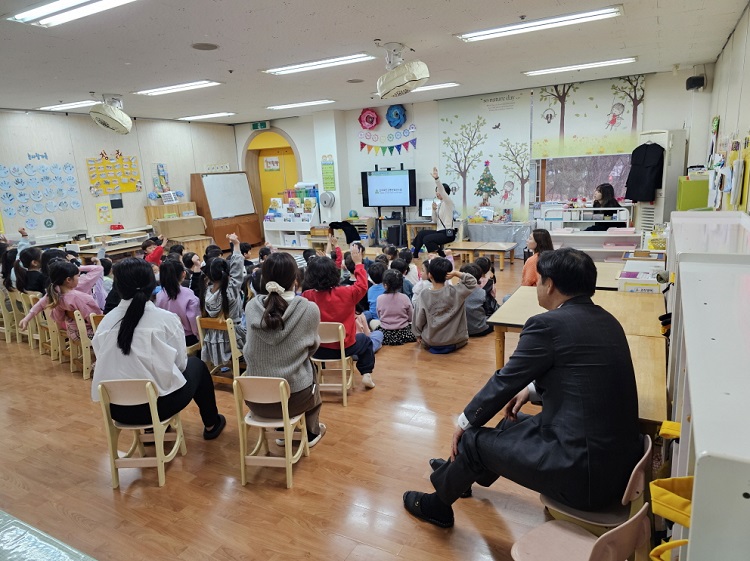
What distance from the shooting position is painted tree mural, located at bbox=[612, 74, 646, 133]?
7.07 metres

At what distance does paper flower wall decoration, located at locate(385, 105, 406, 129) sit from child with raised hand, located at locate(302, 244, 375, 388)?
6290 mm

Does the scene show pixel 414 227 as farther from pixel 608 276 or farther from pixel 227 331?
pixel 227 331

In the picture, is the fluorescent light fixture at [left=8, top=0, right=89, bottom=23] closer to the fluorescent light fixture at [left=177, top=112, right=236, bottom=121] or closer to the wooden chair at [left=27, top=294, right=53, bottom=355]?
the wooden chair at [left=27, top=294, right=53, bottom=355]

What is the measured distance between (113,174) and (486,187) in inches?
263

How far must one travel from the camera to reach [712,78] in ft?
20.8

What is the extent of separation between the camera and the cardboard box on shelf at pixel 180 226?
8.84 meters

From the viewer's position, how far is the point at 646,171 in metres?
6.80

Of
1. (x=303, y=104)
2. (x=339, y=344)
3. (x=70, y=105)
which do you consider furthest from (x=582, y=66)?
(x=70, y=105)

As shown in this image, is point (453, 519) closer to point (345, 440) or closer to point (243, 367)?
point (345, 440)

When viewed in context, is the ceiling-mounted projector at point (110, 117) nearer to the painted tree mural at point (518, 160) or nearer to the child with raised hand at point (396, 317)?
the child with raised hand at point (396, 317)

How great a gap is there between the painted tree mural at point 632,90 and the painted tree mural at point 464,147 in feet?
6.83

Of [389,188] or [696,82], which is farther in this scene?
[389,188]

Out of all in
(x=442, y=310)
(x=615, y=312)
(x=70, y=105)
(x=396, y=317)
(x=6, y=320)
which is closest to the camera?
(x=615, y=312)

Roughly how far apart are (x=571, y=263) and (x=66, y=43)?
4.19 m
